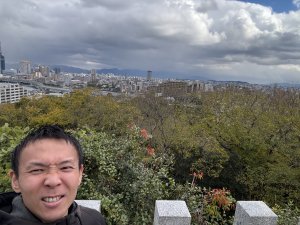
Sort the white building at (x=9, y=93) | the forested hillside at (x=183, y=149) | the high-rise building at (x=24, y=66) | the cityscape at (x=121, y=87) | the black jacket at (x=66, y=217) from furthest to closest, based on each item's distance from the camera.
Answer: the high-rise building at (x=24, y=66)
the white building at (x=9, y=93)
the cityscape at (x=121, y=87)
the forested hillside at (x=183, y=149)
the black jacket at (x=66, y=217)

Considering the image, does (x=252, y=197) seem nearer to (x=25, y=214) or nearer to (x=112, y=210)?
(x=112, y=210)

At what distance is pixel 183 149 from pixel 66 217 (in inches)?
484

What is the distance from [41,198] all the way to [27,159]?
7.7 inches

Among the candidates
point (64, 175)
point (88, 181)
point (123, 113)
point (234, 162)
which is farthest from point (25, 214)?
point (123, 113)

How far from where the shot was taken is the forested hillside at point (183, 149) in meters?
4.26

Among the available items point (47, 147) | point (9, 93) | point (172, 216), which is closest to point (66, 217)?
point (47, 147)

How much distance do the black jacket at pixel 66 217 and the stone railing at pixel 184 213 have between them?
0.92m

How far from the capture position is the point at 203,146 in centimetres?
1309

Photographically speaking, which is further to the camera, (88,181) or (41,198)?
(88,181)

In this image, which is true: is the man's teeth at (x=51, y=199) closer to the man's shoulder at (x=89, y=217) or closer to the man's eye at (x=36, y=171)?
the man's eye at (x=36, y=171)

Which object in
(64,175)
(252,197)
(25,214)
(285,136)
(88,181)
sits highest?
(64,175)

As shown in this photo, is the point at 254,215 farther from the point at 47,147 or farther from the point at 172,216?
the point at 47,147

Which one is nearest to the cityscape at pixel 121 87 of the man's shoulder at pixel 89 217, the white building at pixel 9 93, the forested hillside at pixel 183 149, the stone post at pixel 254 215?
the white building at pixel 9 93

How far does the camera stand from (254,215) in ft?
9.53
